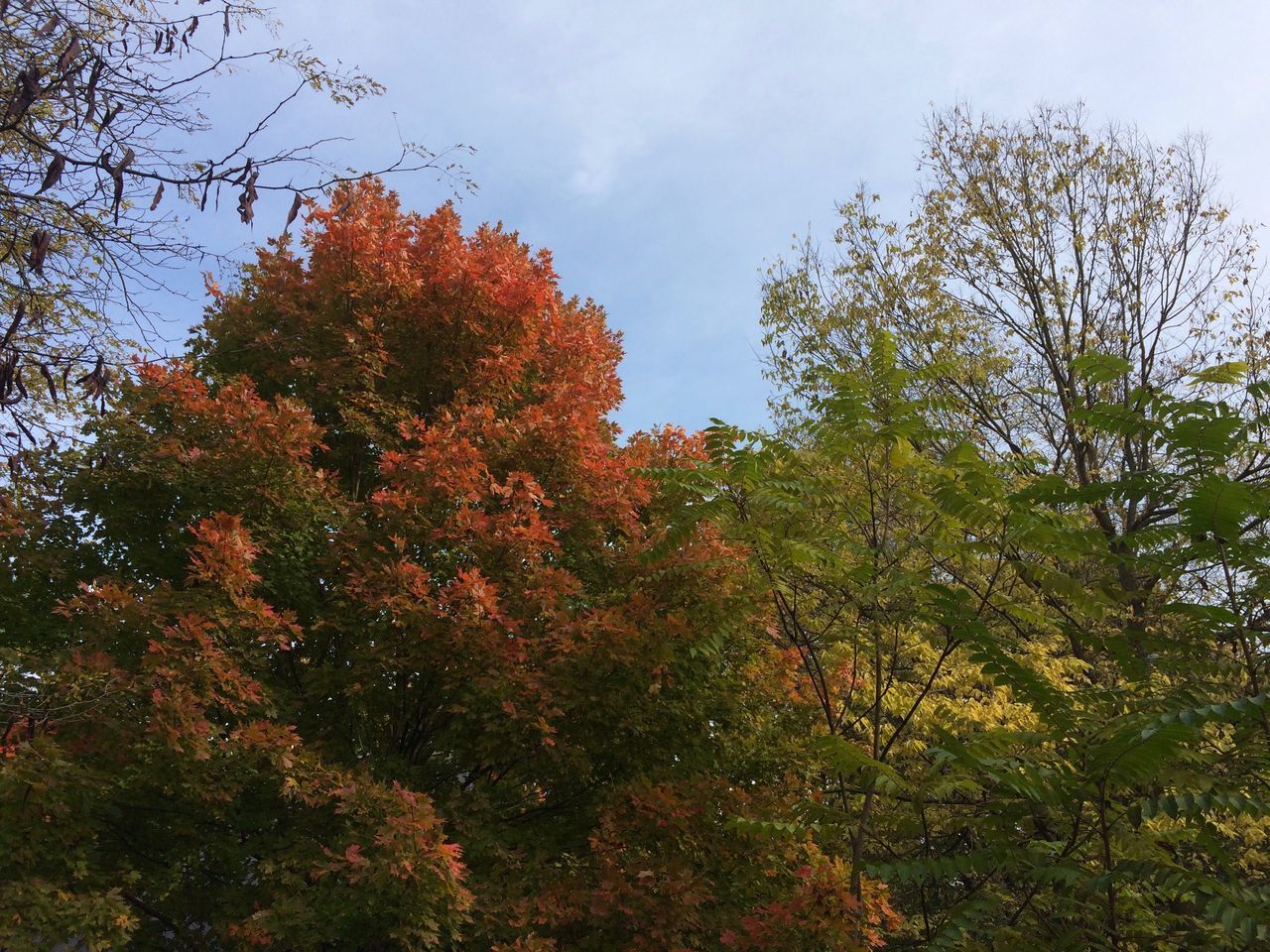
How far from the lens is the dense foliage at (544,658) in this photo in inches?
189

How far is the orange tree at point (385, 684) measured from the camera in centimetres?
595

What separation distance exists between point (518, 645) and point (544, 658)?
1.33ft

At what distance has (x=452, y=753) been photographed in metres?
8.02

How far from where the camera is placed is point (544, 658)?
7.16m

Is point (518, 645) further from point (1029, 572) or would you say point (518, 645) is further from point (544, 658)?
point (1029, 572)

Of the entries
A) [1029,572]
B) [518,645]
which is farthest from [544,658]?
[1029,572]

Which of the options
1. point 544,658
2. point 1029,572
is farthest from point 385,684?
point 1029,572

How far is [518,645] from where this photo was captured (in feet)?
22.4

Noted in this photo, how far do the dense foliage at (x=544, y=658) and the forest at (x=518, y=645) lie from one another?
0.15 feet

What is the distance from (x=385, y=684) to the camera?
7.55 m

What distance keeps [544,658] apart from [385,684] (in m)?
1.53

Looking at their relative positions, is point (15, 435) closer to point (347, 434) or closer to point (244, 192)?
point (244, 192)

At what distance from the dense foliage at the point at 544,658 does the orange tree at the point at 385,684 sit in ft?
0.14

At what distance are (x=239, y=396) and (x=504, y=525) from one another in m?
2.75
